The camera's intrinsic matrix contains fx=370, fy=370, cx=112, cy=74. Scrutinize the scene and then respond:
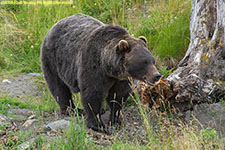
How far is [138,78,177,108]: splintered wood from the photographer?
19.4ft

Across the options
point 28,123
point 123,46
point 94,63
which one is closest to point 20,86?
point 28,123

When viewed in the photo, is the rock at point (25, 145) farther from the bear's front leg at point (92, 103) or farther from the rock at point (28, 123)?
the bear's front leg at point (92, 103)

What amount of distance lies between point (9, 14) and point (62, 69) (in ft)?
15.7

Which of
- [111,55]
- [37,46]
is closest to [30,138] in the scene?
[111,55]

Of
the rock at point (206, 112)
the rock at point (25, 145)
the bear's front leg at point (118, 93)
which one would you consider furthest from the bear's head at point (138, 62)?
the rock at point (25, 145)

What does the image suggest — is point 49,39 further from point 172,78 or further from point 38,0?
point 38,0

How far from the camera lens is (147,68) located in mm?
4898

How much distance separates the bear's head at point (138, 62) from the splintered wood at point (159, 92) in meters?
0.91

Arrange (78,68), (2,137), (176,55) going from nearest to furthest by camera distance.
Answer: (2,137)
(78,68)
(176,55)

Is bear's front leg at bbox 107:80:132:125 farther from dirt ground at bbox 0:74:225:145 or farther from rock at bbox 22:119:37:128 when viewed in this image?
rock at bbox 22:119:37:128

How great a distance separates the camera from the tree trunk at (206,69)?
18.9 feet

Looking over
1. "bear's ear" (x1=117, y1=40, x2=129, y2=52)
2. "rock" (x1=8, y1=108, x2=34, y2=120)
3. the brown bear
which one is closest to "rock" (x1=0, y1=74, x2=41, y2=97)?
"rock" (x1=8, y1=108, x2=34, y2=120)

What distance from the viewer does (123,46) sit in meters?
5.04

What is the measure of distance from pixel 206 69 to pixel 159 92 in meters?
0.83
